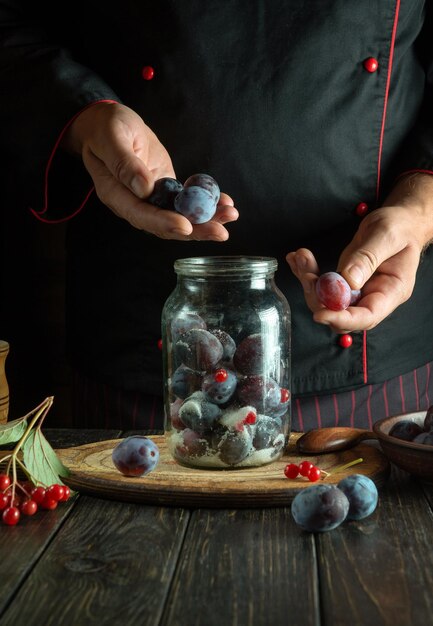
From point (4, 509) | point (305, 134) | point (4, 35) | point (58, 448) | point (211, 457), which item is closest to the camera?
point (4, 509)

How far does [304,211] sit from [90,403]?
59 cm

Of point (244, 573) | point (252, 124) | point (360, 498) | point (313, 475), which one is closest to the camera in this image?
point (244, 573)

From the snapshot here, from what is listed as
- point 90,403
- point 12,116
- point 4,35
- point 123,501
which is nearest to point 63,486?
point 123,501

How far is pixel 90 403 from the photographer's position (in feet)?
5.69

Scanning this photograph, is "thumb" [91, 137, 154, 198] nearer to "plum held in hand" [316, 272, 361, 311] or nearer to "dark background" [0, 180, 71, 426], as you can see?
"plum held in hand" [316, 272, 361, 311]

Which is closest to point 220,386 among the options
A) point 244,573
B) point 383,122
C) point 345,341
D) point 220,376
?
point 220,376

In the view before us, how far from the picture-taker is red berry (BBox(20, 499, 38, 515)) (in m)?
1.02

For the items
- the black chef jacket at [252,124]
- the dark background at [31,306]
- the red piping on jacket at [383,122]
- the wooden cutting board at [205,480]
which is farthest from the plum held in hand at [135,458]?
the dark background at [31,306]

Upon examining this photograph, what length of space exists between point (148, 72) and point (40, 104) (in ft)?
0.66

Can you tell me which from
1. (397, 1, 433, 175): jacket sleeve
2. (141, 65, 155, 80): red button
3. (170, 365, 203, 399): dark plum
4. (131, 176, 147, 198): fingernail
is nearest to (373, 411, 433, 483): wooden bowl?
(170, 365, 203, 399): dark plum

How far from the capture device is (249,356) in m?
1.17

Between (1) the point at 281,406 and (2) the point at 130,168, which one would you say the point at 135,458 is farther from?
(2) the point at 130,168

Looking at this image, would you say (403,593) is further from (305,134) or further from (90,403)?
(90,403)

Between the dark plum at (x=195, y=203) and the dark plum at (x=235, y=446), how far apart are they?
304mm
